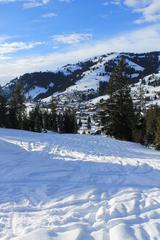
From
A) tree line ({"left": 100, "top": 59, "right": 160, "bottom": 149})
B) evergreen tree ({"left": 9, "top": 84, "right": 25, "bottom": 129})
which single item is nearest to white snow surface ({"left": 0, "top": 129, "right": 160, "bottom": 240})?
tree line ({"left": 100, "top": 59, "right": 160, "bottom": 149})

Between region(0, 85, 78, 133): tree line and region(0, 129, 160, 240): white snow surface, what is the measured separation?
209ft

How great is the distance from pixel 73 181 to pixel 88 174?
4.57 feet

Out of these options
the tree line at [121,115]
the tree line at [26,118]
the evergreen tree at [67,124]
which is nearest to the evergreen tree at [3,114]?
the tree line at [26,118]

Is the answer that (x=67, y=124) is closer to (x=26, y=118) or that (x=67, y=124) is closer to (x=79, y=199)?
(x=26, y=118)

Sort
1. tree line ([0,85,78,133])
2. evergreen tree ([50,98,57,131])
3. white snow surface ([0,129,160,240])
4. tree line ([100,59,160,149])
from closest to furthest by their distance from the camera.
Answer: white snow surface ([0,129,160,240]), tree line ([100,59,160,149]), tree line ([0,85,78,133]), evergreen tree ([50,98,57,131])

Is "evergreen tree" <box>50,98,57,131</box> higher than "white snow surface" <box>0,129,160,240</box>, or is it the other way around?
"evergreen tree" <box>50,98,57,131</box>

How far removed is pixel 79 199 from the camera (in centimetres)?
1105

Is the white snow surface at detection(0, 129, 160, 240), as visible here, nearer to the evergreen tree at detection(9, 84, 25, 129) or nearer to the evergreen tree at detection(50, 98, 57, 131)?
the evergreen tree at detection(9, 84, 25, 129)

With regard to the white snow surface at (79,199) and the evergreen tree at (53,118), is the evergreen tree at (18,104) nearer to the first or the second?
the evergreen tree at (53,118)

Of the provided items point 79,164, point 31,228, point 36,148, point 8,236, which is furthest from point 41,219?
point 36,148

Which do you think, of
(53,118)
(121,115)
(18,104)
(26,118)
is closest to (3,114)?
(18,104)

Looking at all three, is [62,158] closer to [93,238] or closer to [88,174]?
[88,174]

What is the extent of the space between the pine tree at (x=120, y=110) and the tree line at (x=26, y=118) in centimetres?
3114

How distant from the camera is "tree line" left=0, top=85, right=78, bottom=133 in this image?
269 ft
